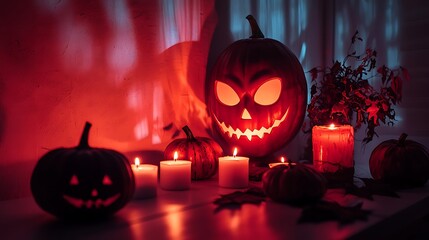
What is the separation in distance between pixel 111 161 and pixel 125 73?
1.49ft

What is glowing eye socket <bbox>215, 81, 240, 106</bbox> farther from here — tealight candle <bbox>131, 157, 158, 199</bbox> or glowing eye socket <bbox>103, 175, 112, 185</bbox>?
glowing eye socket <bbox>103, 175, 112, 185</bbox>

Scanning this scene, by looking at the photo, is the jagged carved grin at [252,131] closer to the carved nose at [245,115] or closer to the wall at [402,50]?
the carved nose at [245,115]

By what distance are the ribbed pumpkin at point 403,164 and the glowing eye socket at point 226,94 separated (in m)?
0.45

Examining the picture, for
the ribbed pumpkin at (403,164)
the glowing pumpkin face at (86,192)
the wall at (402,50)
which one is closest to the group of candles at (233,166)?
the ribbed pumpkin at (403,164)

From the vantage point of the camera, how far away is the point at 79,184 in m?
0.86

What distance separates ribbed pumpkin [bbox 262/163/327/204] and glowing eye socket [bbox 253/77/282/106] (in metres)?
0.36

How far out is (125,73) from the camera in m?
1.30

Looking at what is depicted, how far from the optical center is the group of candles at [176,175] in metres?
1.10

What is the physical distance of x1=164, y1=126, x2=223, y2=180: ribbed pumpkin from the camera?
4.27 ft

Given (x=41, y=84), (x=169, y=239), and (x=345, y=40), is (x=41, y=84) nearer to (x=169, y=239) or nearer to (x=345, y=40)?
(x=169, y=239)

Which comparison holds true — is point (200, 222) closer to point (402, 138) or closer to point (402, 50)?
point (402, 138)

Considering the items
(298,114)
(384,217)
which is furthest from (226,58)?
(384,217)

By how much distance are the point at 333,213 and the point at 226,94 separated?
611 mm

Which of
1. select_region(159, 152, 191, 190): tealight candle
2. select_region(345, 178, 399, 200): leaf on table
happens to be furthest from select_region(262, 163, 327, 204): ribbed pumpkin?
select_region(159, 152, 191, 190): tealight candle
